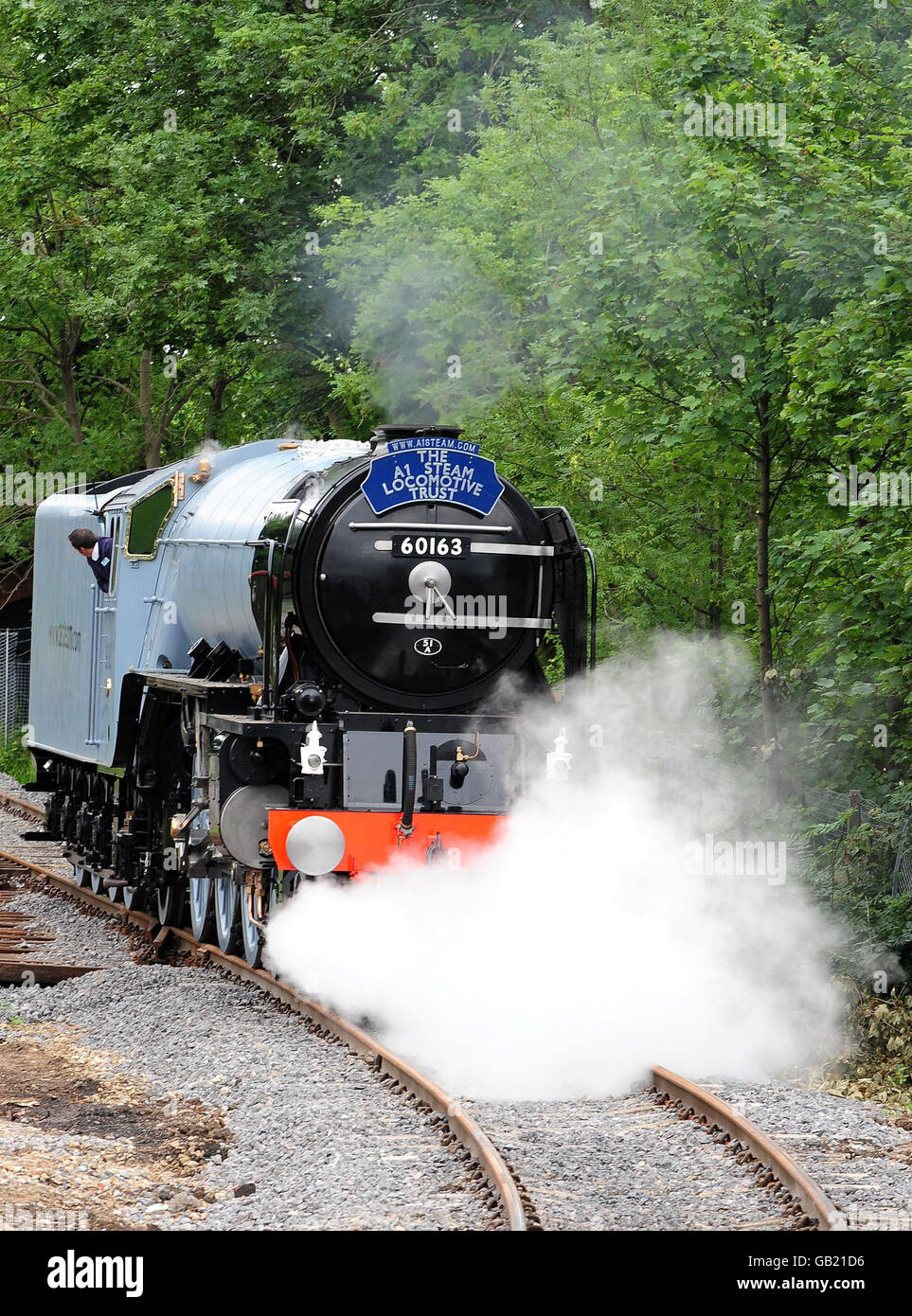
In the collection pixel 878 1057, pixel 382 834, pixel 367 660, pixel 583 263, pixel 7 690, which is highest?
pixel 583 263

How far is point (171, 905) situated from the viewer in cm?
1209

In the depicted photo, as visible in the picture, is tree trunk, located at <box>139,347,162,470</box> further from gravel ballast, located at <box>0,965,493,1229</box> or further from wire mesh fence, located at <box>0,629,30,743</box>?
gravel ballast, located at <box>0,965,493,1229</box>

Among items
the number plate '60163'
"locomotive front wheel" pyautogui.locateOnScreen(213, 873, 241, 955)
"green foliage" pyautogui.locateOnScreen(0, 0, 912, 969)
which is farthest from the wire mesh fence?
the number plate '60163'

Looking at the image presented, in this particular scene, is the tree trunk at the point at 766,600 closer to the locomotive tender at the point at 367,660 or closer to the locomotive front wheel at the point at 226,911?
the locomotive tender at the point at 367,660

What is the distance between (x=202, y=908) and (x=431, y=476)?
3.98m

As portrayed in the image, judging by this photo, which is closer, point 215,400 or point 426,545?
point 426,545

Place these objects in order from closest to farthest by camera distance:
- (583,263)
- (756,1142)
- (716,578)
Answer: (756,1142) → (583,263) → (716,578)

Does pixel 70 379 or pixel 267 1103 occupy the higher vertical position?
pixel 70 379

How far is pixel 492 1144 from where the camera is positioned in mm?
6500

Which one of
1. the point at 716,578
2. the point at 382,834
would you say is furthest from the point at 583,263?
the point at 382,834

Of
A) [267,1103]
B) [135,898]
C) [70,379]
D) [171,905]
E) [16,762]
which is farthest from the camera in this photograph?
[70,379]

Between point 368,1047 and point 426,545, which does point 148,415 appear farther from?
point 368,1047

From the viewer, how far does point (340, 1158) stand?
6402 mm

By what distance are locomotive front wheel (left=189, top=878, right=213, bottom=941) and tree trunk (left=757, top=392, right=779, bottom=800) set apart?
4.12 metres
